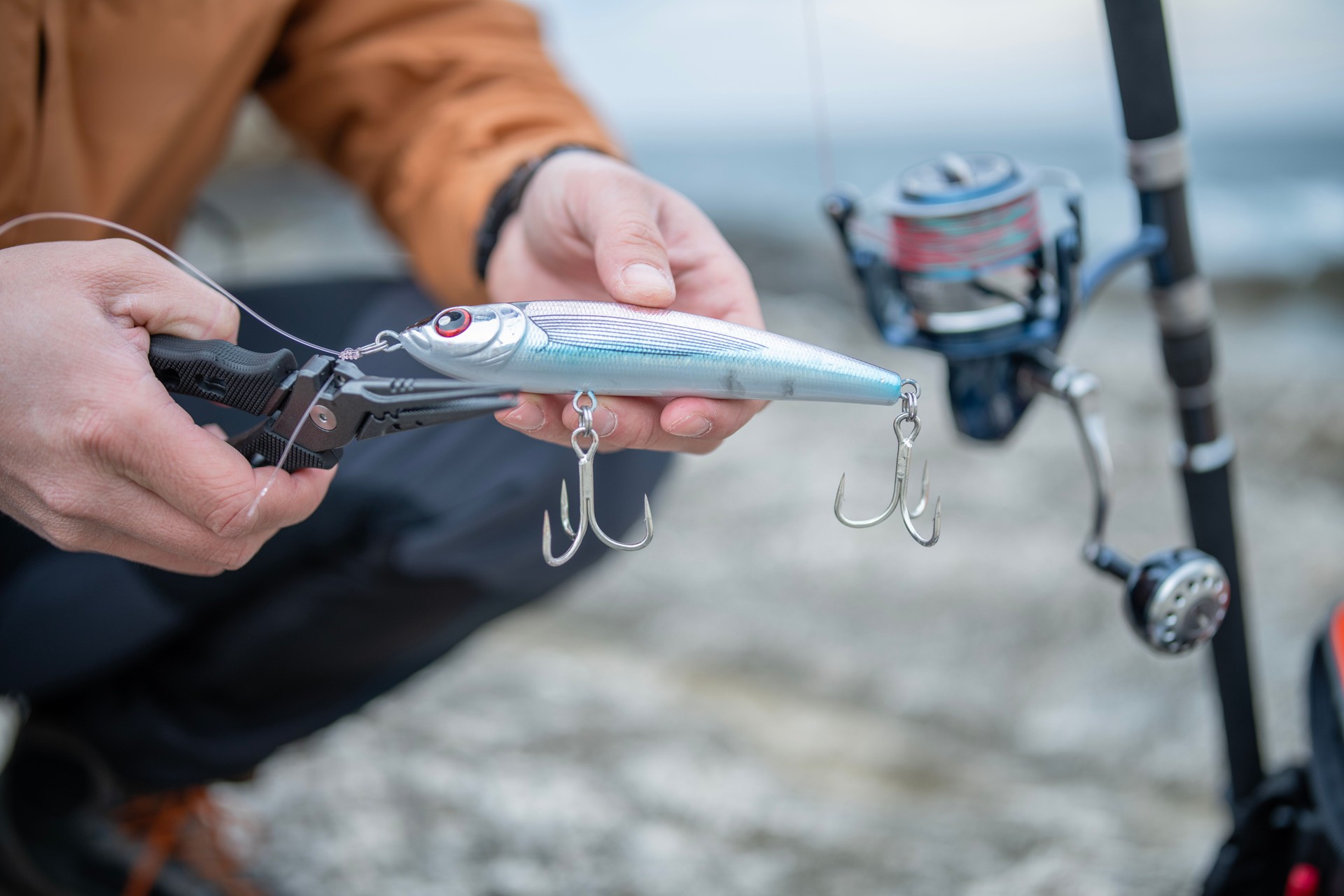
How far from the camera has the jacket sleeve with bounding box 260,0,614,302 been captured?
3.82ft

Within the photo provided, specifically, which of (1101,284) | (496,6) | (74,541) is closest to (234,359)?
(74,541)

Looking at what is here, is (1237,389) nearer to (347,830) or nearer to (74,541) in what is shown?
(347,830)

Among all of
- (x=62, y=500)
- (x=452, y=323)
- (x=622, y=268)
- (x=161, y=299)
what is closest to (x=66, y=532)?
(x=62, y=500)

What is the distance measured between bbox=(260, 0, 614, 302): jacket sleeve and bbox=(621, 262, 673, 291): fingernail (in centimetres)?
48

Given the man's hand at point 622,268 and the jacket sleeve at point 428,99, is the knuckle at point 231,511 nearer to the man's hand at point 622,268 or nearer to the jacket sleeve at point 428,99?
the man's hand at point 622,268

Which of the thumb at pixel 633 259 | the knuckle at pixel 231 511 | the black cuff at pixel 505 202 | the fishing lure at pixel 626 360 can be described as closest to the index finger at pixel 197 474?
the knuckle at pixel 231 511

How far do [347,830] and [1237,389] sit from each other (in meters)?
1.99

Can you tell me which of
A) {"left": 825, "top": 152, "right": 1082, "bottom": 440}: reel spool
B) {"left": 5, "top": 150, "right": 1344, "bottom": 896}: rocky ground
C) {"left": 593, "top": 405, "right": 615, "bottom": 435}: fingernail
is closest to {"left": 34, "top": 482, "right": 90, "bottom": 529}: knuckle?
{"left": 593, "top": 405, "right": 615, "bottom": 435}: fingernail

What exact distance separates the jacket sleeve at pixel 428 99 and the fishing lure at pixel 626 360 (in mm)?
493

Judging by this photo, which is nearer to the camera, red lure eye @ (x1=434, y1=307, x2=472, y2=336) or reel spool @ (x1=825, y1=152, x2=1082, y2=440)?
red lure eye @ (x1=434, y1=307, x2=472, y2=336)

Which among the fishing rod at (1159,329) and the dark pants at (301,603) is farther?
the dark pants at (301,603)

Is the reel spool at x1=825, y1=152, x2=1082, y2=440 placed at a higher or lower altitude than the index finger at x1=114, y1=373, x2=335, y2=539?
lower

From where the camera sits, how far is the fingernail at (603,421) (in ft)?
2.30

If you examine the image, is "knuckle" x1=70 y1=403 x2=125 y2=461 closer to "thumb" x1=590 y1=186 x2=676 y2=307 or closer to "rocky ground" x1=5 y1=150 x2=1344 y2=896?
"thumb" x1=590 y1=186 x2=676 y2=307
